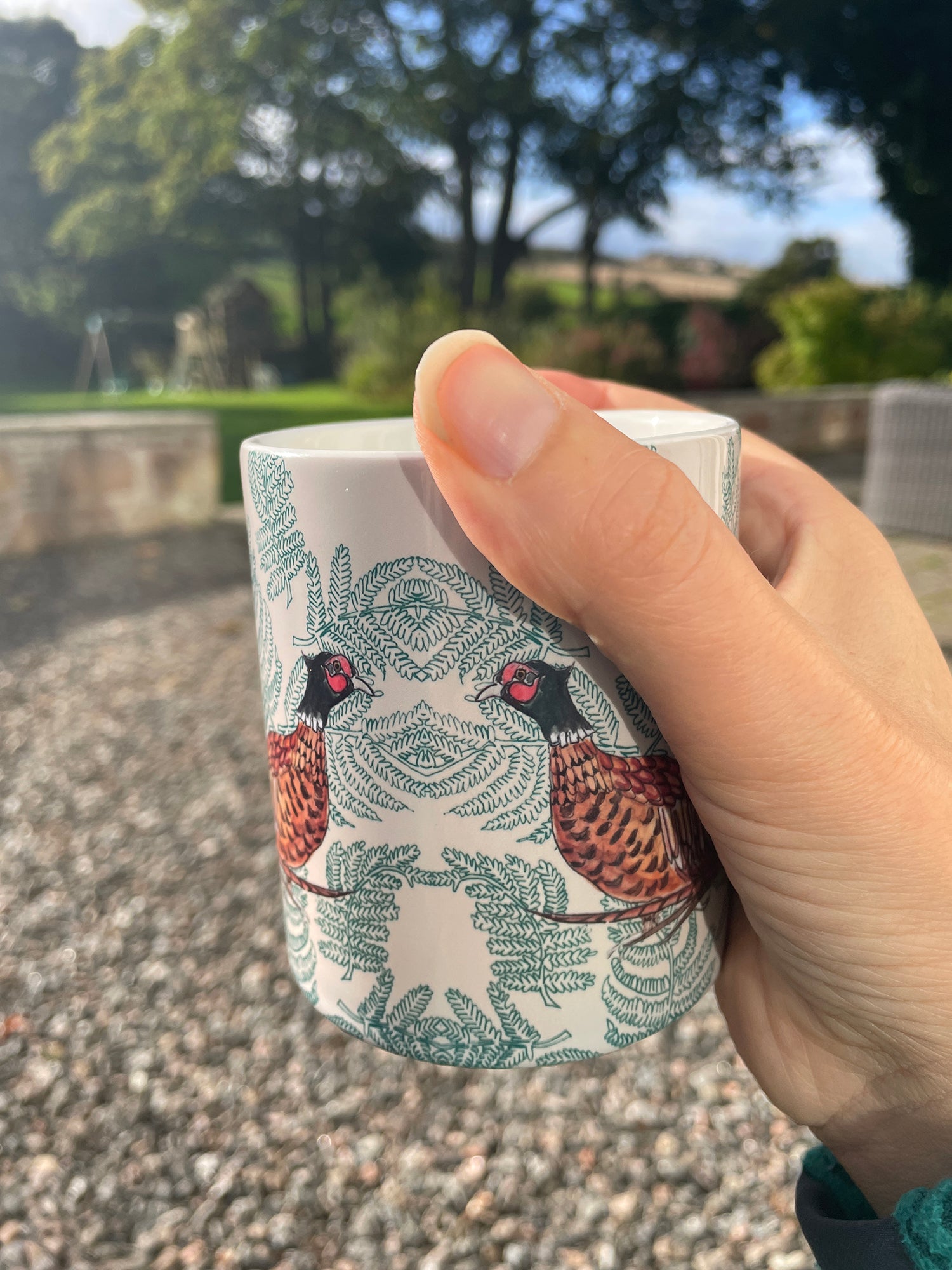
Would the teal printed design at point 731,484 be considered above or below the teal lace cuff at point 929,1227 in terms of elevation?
above

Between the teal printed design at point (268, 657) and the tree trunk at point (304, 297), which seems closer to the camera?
the teal printed design at point (268, 657)

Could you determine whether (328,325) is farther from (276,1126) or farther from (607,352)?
(276,1126)

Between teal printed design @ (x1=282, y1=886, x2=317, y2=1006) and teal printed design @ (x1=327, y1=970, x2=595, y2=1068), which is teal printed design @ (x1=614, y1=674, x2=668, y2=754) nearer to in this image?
teal printed design @ (x1=327, y1=970, x2=595, y2=1068)

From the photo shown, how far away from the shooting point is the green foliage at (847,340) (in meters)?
10.8

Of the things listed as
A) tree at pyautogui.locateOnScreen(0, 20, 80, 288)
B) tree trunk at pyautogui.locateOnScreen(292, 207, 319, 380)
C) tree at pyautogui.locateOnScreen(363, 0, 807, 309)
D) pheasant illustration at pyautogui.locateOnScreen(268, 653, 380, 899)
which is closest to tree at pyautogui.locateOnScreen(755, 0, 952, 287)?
tree at pyautogui.locateOnScreen(363, 0, 807, 309)

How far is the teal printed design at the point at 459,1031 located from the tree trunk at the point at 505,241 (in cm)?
1216

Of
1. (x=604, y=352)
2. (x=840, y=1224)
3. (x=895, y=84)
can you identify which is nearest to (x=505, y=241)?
(x=604, y=352)

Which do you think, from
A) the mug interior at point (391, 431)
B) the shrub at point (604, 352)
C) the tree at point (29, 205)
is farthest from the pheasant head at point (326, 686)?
the tree at point (29, 205)

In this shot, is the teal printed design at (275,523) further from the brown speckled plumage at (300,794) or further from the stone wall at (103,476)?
the stone wall at (103,476)

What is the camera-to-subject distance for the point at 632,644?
0.69m

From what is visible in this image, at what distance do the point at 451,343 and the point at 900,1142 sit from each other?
3.02 ft

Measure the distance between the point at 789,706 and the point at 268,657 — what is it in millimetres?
451

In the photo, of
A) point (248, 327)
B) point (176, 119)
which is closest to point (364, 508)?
point (248, 327)

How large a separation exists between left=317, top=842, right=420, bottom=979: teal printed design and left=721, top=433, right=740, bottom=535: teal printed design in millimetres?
402
